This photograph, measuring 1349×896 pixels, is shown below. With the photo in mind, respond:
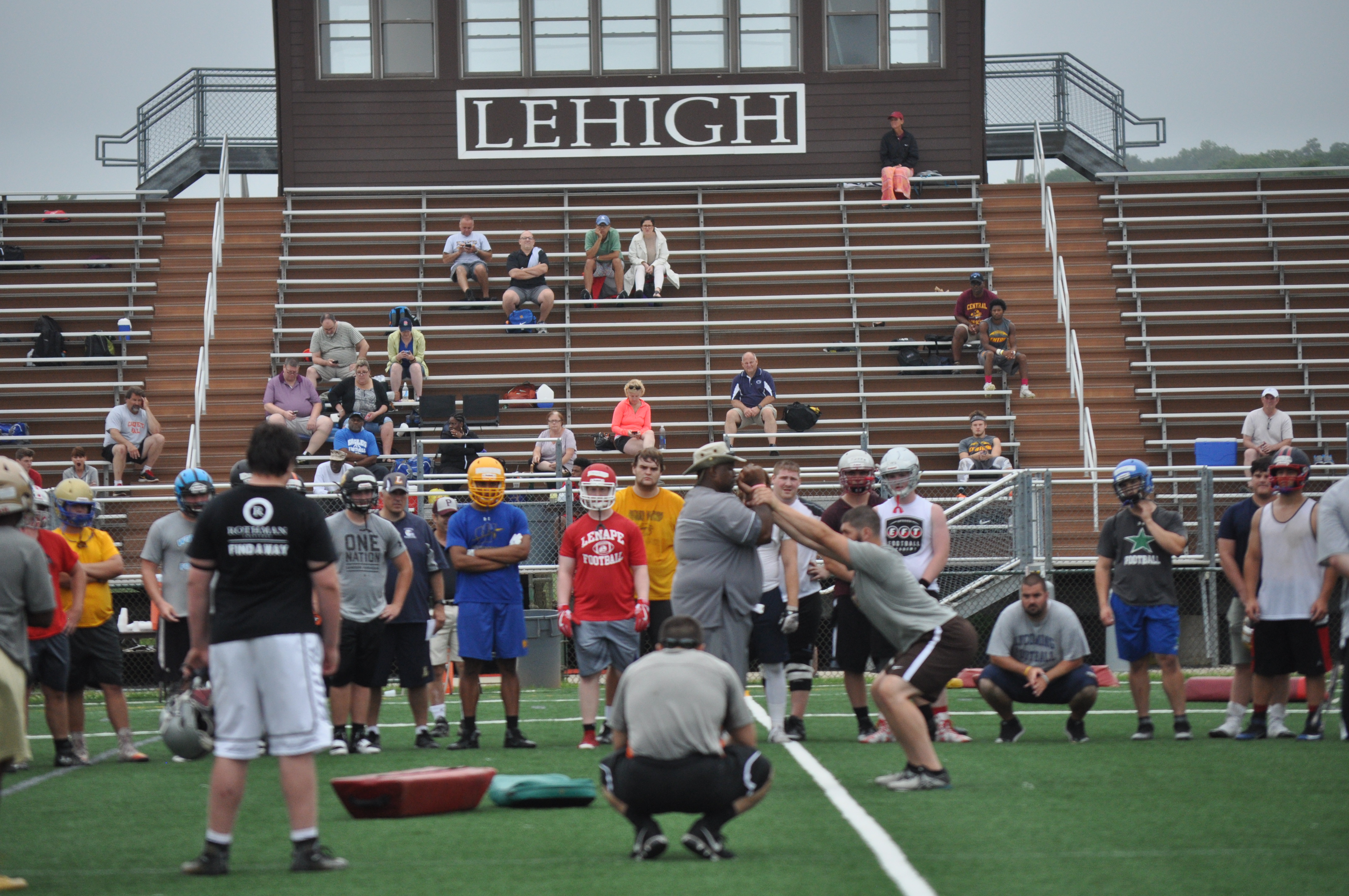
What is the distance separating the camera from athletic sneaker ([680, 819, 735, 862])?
21.1ft

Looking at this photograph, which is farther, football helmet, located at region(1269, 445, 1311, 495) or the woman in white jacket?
the woman in white jacket

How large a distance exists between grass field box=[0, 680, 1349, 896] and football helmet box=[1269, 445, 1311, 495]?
5.39ft

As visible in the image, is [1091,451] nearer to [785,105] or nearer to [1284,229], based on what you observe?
[1284,229]

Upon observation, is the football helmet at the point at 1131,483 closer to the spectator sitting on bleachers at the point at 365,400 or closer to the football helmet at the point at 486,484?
the football helmet at the point at 486,484

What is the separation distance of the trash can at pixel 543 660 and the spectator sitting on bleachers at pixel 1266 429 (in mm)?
9345

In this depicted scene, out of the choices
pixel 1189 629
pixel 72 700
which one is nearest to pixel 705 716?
pixel 72 700

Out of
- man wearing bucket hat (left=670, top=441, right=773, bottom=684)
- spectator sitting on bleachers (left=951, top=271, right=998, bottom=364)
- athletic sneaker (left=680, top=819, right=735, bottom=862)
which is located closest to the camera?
athletic sneaker (left=680, top=819, right=735, bottom=862)

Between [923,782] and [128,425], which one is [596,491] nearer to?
[923,782]

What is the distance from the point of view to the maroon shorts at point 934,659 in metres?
8.12

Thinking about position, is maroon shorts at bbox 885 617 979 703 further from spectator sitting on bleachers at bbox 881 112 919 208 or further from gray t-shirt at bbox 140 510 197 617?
spectator sitting on bleachers at bbox 881 112 919 208

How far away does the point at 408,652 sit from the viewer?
34.5 feet

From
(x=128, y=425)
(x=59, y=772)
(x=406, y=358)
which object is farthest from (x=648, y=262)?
(x=59, y=772)

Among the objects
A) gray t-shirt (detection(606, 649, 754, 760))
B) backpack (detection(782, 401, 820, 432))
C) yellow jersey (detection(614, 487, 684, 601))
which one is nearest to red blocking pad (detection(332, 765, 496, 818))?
gray t-shirt (detection(606, 649, 754, 760))

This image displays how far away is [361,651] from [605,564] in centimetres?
173
